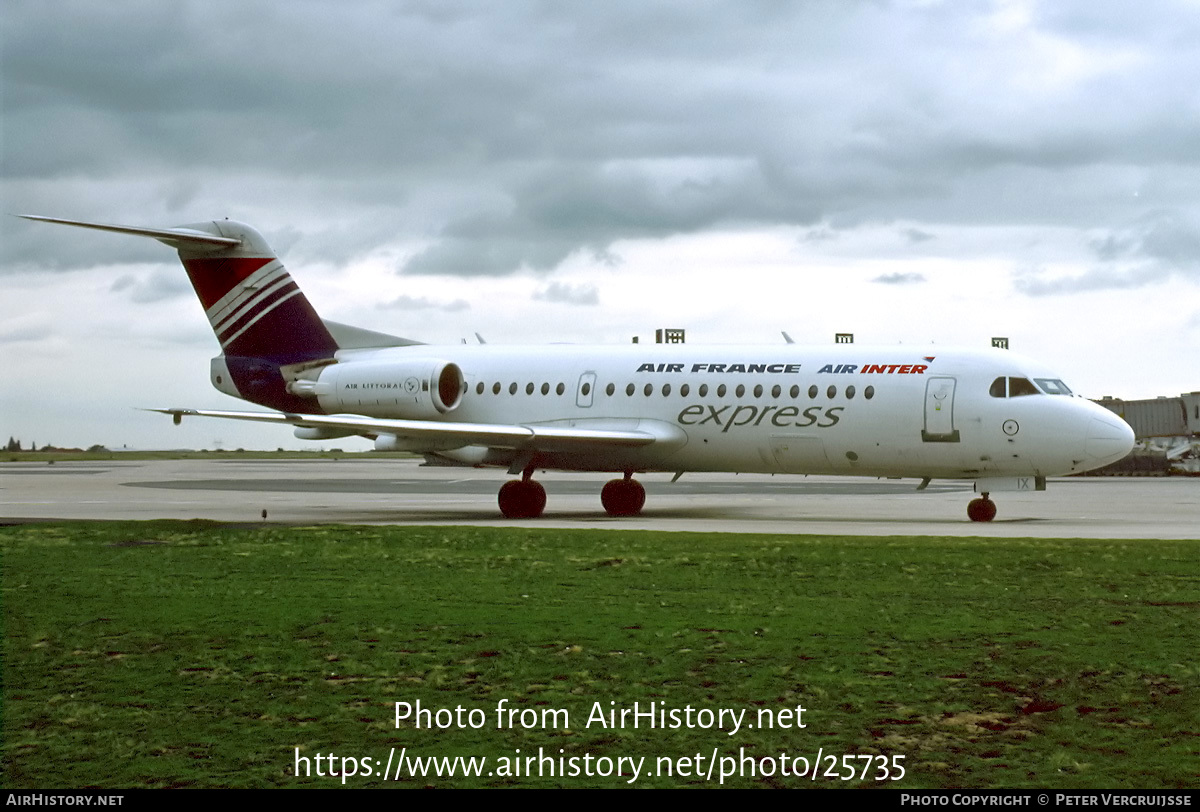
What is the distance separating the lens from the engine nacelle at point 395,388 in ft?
97.8

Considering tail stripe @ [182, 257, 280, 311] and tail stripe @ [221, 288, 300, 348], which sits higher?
tail stripe @ [182, 257, 280, 311]

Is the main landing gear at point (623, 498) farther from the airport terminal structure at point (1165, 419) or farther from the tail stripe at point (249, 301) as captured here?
the airport terminal structure at point (1165, 419)

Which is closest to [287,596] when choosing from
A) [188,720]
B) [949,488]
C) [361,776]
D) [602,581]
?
[602,581]

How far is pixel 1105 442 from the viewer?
77.4 feet

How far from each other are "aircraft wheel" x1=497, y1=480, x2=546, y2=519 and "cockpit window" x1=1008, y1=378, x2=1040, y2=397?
9480 mm

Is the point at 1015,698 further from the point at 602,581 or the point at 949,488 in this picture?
the point at 949,488

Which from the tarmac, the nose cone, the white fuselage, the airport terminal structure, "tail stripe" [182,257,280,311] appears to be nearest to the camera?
the tarmac

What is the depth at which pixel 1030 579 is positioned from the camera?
12.8 meters

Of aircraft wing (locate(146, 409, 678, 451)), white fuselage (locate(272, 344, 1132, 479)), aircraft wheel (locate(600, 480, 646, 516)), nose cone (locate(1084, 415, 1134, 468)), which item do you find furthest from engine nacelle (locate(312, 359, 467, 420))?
nose cone (locate(1084, 415, 1134, 468))

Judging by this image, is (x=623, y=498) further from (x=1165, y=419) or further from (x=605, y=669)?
(x=1165, y=419)

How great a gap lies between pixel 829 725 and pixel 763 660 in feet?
5.24

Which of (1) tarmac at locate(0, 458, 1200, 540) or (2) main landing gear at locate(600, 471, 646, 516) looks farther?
(2) main landing gear at locate(600, 471, 646, 516)

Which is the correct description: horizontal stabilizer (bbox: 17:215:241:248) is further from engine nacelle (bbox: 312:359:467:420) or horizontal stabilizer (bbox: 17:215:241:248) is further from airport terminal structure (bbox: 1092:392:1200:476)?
airport terminal structure (bbox: 1092:392:1200:476)

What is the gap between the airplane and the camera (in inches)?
965
